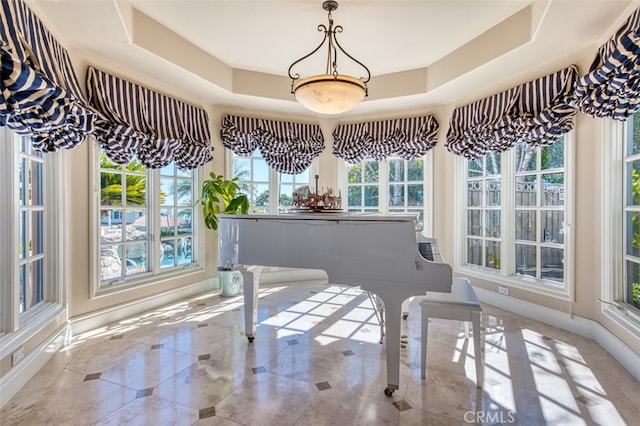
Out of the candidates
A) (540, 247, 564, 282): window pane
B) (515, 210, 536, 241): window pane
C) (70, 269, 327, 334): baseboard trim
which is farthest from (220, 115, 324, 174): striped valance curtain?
(540, 247, 564, 282): window pane

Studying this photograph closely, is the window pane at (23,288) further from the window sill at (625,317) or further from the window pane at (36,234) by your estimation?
the window sill at (625,317)

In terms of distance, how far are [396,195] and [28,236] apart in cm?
420

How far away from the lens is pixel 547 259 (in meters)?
3.44

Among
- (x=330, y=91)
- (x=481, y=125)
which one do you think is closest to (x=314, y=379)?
(x=330, y=91)

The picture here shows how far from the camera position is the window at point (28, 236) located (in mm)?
2146

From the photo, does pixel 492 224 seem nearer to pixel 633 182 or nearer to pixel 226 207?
pixel 633 182

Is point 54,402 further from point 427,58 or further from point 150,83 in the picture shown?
point 427,58

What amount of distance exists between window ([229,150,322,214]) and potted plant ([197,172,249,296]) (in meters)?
0.53

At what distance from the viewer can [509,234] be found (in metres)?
3.79

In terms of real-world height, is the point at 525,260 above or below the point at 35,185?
below

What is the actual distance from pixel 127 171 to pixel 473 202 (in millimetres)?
4112

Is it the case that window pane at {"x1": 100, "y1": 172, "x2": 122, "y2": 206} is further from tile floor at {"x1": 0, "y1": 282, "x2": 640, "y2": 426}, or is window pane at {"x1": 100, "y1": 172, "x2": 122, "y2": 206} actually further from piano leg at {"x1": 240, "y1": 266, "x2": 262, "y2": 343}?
piano leg at {"x1": 240, "y1": 266, "x2": 262, "y2": 343}

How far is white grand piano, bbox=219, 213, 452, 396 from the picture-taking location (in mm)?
1950

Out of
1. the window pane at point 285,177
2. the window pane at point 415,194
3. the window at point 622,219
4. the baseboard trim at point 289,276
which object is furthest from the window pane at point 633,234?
the window pane at point 285,177
